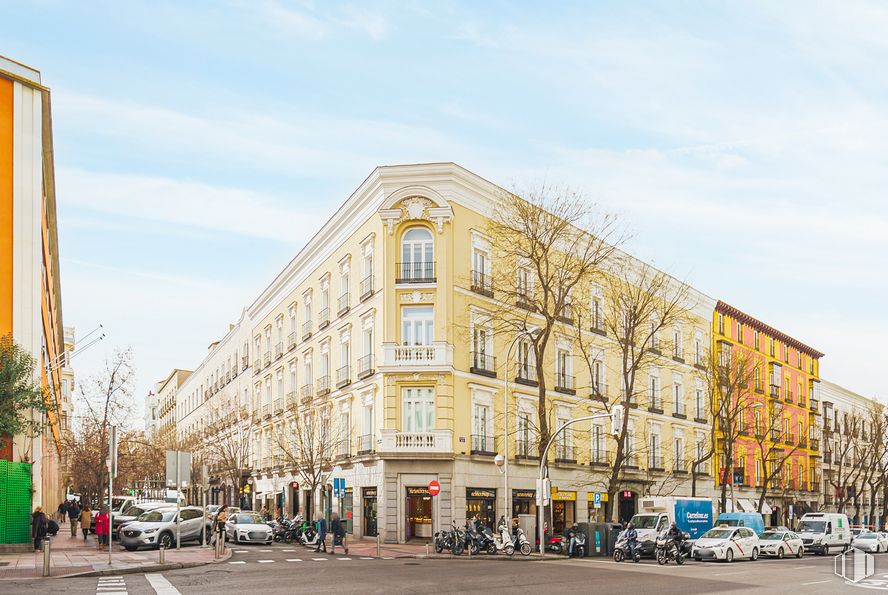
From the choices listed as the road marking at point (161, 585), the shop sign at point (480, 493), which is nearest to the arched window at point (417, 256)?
the shop sign at point (480, 493)

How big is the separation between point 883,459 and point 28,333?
79.0m

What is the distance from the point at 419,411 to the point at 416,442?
1.53 m

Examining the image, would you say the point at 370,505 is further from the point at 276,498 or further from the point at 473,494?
the point at 276,498

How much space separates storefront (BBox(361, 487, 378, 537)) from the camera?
4750 cm

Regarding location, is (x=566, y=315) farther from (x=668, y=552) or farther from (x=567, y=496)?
(x=668, y=552)

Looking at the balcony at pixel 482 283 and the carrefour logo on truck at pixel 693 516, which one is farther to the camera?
the balcony at pixel 482 283

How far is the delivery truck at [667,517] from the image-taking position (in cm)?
4166

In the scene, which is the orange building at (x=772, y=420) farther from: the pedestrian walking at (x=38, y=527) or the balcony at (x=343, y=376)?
the pedestrian walking at (x=38, y=527)

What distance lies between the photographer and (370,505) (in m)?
47.9

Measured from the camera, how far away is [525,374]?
51.6 metres

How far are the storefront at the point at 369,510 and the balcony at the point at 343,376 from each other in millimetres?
6423

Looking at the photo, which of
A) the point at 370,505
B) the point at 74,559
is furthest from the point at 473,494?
the point at 74,559

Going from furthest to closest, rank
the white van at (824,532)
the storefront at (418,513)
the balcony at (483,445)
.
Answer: the white van at (824,532) < the balcony at (483,445) < the storefront at (418,513)

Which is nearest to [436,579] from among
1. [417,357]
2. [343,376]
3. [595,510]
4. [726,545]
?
[726,545]
